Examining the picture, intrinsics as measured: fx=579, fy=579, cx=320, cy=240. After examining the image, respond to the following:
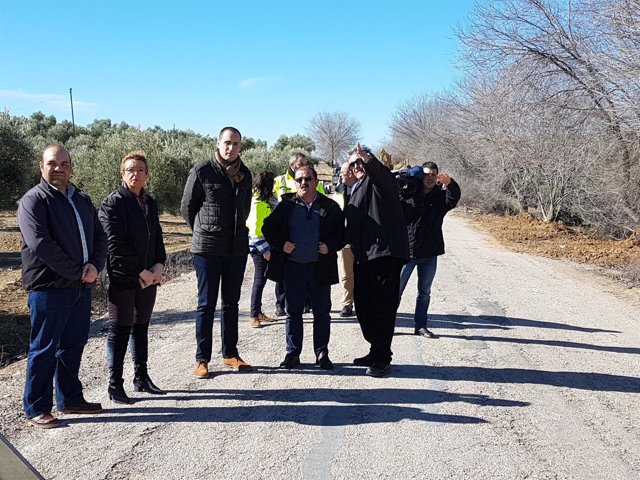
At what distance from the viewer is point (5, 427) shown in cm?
412

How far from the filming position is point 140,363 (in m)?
4.91

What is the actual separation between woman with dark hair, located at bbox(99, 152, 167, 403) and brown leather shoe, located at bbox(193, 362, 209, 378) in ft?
1.52

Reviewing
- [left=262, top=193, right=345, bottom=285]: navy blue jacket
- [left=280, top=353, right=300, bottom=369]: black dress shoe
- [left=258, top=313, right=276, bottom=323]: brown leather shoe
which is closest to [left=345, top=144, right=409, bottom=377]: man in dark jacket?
[left=262, top=193, right=345, bottom=285]: navy blue jacket

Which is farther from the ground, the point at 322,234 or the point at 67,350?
the point at 322,234

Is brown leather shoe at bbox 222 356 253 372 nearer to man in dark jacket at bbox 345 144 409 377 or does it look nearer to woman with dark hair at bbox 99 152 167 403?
woman with dark hair at bbox 99 152 167 403

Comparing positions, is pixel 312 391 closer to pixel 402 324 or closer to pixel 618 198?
pixel 402 324

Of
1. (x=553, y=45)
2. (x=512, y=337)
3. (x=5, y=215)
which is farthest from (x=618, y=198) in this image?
(x=5, y=215)

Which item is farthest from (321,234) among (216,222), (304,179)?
(216,222)

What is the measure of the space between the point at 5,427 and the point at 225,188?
2.52 metres

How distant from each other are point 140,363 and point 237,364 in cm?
96

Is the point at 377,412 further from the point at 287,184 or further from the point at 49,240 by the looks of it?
the point at 287,184

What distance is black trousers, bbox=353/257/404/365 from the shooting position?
5512mm

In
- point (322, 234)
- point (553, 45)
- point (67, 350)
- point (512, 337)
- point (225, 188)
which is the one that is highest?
point (553, 45)

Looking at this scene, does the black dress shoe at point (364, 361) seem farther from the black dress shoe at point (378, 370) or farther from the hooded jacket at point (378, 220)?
the hooded jacket at point (378, 220)
